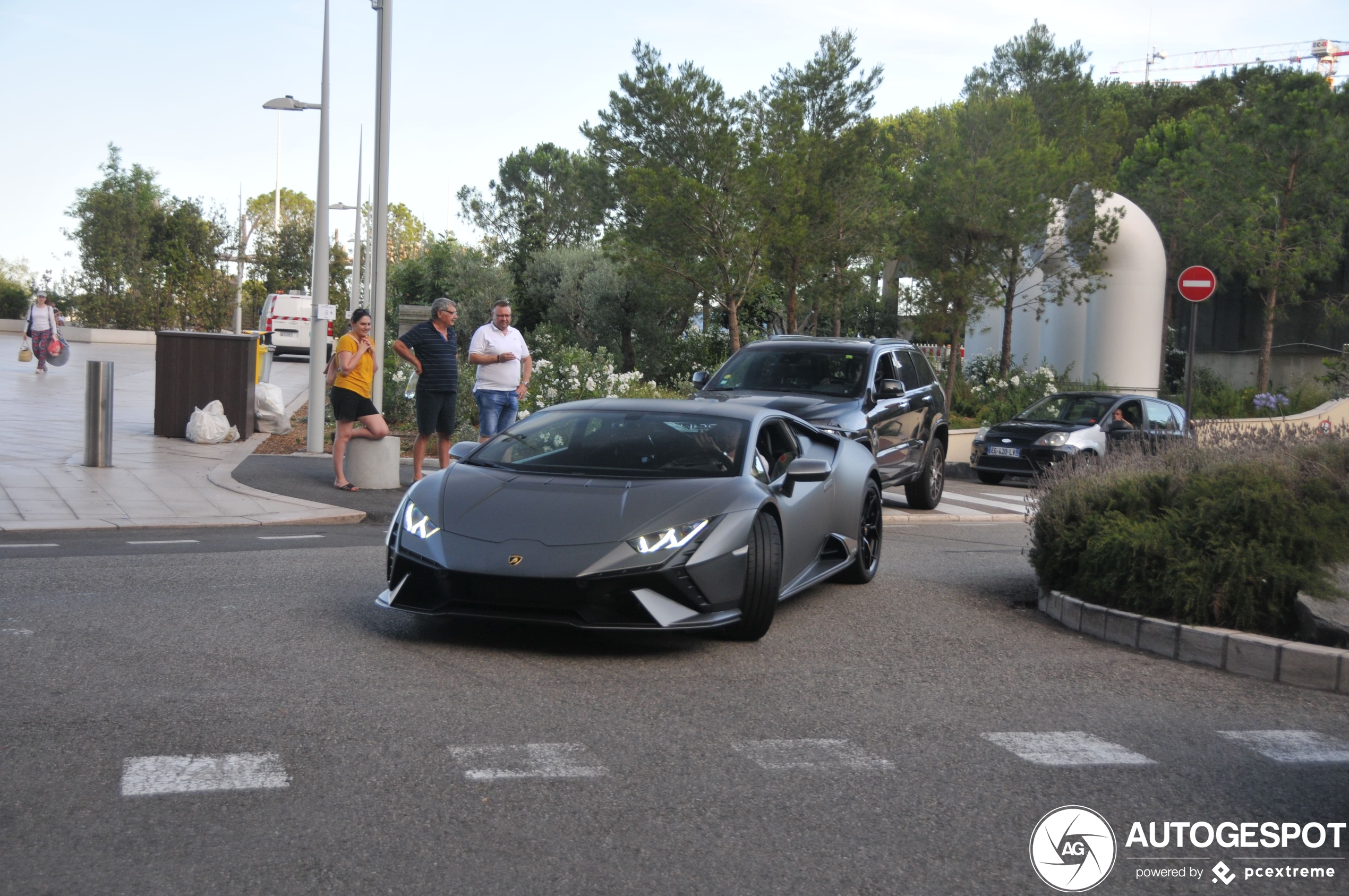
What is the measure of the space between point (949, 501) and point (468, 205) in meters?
67.3

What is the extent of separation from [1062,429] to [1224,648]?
12202 millimetres

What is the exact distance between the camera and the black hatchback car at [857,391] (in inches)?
482

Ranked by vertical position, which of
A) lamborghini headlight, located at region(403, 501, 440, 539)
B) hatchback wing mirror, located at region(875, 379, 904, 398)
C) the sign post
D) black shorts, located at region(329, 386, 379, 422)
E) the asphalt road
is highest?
the sign post

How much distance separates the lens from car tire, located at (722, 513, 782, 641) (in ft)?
20.9

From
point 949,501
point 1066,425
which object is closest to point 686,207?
point 1066,425

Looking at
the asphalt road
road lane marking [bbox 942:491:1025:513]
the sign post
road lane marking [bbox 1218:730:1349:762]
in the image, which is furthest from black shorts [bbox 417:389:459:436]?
the sign post

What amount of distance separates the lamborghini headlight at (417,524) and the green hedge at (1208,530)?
149 inches

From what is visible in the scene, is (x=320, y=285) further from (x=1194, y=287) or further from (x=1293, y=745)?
(x=1293, y=745)

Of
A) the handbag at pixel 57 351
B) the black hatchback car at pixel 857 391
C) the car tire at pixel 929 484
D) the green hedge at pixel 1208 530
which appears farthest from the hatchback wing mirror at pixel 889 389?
the handbag at pixel 57 351

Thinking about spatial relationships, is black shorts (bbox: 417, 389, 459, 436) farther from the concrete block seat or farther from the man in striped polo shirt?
the concrete block seat

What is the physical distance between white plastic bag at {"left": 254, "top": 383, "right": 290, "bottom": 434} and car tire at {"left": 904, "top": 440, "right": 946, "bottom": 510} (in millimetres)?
9242

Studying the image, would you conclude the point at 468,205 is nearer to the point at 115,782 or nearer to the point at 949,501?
the point at 949,501

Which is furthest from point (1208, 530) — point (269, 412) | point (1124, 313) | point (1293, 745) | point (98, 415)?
point (1124, 313)

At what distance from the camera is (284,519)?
10.9 m
